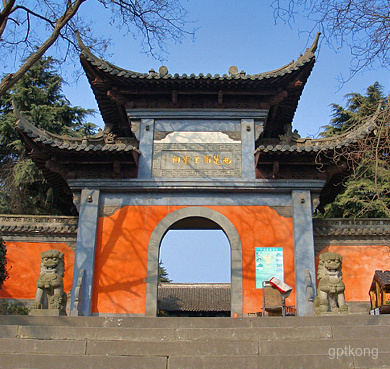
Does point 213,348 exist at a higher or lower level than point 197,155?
lower

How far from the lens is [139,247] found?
10305 millimetres

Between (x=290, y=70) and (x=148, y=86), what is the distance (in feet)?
11.5

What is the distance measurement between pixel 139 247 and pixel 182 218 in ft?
3.98

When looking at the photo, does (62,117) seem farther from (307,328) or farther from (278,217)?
(307,328)

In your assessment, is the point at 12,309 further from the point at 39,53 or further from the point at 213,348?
the point at 213,348

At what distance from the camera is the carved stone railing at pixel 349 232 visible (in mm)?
11211

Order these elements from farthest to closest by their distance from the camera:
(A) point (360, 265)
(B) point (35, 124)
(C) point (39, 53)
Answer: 1. (B) point (35, 124)
2. (A) point (360, 265)
3. (C) point (39, 53)

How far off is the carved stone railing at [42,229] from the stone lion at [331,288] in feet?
22.0

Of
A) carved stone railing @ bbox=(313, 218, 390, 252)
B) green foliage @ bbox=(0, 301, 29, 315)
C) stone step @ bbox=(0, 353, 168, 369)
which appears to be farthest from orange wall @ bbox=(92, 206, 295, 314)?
stone step @ bbox=(0, 353, 168, 369)

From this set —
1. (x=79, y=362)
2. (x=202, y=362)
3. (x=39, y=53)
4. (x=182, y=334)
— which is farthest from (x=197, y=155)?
(x=79, y=362)

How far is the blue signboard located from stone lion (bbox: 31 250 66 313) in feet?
14.4

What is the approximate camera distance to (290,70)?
10.7 m

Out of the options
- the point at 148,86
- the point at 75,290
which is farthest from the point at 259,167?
the point at 75,290

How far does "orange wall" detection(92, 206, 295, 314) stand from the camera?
994cm
